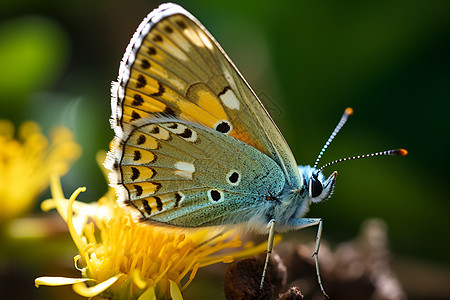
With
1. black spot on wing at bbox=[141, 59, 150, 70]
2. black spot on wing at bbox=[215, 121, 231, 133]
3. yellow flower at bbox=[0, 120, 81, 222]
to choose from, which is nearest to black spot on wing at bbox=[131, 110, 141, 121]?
black spot on wing at bbox=[141, 59, 150, 70]

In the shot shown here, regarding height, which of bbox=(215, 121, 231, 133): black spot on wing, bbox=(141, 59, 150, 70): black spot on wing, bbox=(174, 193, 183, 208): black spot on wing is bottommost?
bbox=(174, 193, 183, 208): black spot on wing

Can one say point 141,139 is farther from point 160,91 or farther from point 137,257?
point 137,257

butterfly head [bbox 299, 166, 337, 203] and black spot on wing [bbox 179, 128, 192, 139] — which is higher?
black spot on wing [bbox 179, 128, 192, 139]

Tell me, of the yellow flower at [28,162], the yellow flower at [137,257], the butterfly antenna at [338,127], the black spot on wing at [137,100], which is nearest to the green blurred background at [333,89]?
the yellow flower at [28,162]

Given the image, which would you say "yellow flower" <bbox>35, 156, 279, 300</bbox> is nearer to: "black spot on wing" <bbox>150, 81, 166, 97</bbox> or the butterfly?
the butterfly

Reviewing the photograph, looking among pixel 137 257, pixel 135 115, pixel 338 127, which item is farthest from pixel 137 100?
pixel 338 127

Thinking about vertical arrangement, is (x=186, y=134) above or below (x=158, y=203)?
above

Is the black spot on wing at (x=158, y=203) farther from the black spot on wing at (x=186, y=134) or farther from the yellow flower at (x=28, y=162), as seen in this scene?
the yellow flower at (x=28, y=162)
